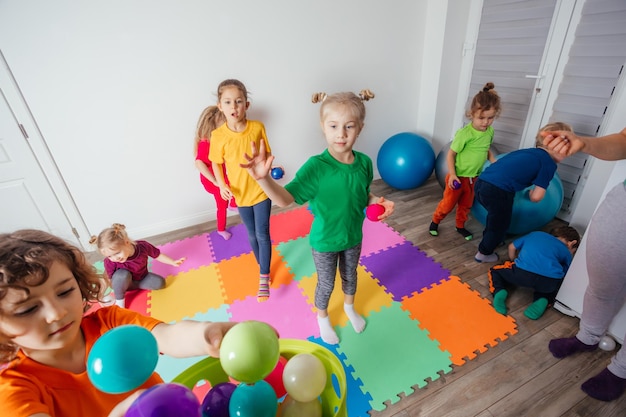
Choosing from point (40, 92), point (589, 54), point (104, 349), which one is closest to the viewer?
point (104, 349)

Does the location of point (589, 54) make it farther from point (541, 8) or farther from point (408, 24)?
point (408, 24)

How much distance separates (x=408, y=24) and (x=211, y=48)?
208 centimetres

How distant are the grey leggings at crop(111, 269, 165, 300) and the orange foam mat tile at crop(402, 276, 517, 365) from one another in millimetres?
1776

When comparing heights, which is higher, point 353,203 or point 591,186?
point 353,203

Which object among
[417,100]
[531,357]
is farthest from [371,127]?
[531,357]

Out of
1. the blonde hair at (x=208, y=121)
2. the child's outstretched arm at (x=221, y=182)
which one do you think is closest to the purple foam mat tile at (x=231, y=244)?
the child's outstretched arm at (x=221, y=182)

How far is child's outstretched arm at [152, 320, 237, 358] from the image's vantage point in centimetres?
83

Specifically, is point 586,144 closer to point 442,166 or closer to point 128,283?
point 442,166

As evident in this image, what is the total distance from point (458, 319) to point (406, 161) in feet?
5.96

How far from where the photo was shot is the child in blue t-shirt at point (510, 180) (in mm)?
1978

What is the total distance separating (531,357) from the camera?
5.59 ft

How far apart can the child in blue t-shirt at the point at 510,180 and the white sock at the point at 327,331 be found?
54.5 inches

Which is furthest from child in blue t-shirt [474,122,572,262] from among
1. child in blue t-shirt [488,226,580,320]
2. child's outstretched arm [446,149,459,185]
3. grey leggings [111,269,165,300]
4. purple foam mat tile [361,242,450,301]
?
grey leggings [111,269,165,300]

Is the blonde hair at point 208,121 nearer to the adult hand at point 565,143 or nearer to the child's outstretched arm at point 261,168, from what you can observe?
the child's outstretched arm at point 261,168
